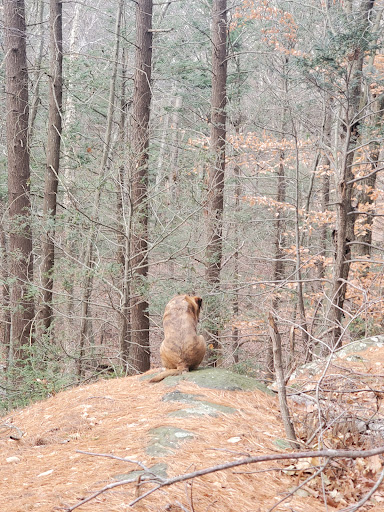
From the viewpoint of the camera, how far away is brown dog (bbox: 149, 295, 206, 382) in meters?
6.39

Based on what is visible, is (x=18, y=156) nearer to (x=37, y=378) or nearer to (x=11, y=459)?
(x=37, y=378)

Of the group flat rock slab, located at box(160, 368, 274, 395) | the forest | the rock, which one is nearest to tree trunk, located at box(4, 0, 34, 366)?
the forest

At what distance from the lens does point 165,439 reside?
3.90 metres

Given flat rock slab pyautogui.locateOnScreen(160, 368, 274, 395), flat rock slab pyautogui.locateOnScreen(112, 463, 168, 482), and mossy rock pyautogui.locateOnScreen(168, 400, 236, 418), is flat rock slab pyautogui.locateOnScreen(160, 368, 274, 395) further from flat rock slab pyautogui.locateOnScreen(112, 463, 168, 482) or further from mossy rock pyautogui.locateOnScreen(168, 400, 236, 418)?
flat rock slab pyautogui.locateOnScreen(112, 463, 168, 482)

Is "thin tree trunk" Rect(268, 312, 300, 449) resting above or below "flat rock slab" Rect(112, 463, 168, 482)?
above

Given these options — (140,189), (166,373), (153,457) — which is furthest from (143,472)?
(140,189)

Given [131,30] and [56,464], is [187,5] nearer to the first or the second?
[131,30]

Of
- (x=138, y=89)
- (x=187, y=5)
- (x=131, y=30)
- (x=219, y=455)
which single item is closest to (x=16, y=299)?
(x=138, y=89)

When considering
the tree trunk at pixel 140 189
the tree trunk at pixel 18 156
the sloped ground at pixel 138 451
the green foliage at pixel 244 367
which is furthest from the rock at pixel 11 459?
the green foliage at pixel 244 367

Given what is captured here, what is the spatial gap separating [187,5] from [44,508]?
22152 millimetres

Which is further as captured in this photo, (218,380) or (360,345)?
(360,345)

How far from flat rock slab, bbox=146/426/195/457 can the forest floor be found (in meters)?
0.04

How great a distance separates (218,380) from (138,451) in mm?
2178

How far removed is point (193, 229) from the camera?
8.82 metres
